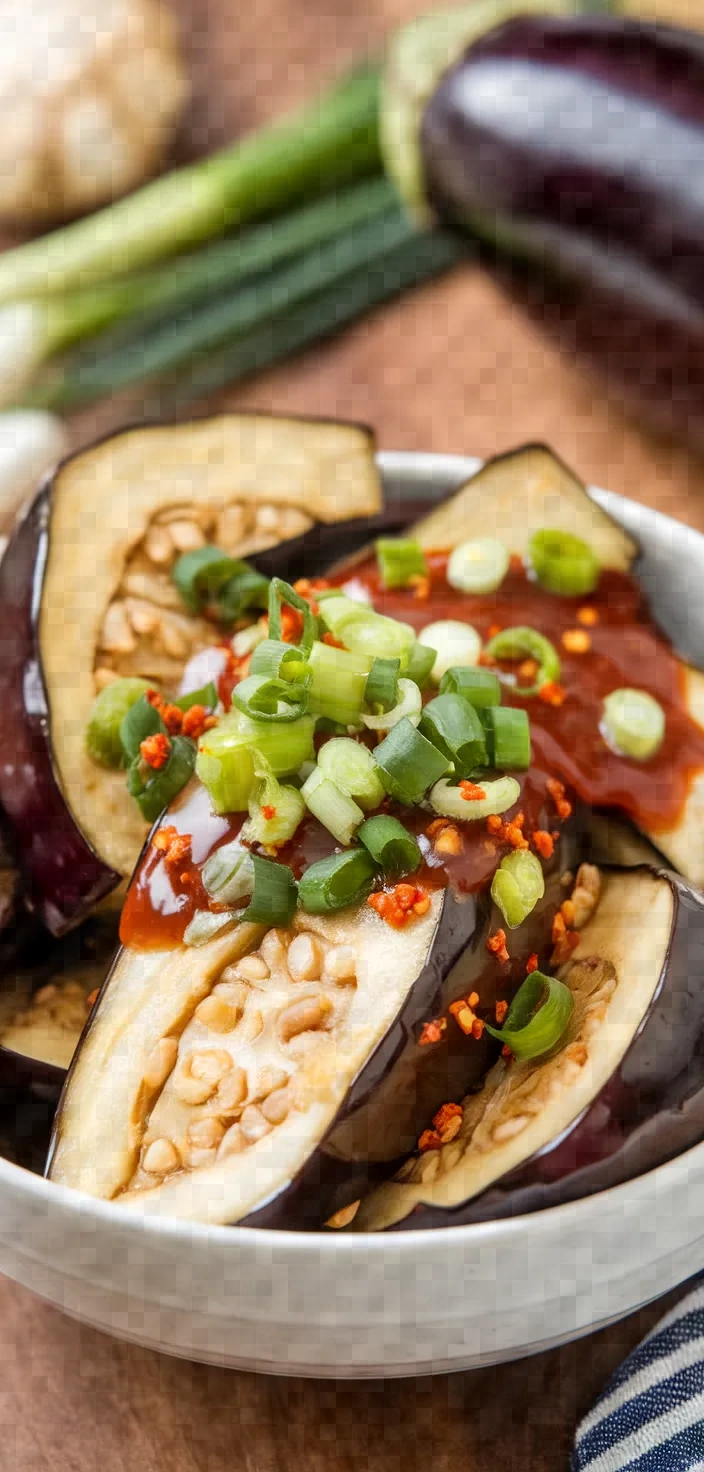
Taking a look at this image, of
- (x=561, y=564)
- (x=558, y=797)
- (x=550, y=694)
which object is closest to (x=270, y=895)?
(x=558, y=797)

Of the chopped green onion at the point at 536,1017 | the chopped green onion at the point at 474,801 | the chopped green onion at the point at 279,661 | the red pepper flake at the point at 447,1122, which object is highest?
the chopped green onion at the point at 279,661

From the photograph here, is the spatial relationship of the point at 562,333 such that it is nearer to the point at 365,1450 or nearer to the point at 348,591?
the point at 348,591

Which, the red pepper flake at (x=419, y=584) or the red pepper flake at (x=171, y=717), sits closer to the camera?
the red pepper flake at (x=171, y=717)

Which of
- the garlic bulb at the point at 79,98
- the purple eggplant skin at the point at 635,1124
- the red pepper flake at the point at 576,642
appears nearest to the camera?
the purple eggplant skin at the point at 635,1124

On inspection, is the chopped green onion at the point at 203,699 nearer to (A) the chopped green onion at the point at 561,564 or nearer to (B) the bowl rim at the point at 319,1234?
(A) the chopped green onion at the point at 561,564

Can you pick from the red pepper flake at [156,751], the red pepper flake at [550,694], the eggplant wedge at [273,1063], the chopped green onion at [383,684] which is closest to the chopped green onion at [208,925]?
the eggplant wedge at [273,1063]

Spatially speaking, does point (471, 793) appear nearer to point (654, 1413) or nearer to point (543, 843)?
point (543, 843)
